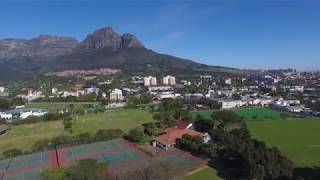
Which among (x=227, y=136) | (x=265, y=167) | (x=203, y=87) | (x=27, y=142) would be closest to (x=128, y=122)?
(x=27, y=142)

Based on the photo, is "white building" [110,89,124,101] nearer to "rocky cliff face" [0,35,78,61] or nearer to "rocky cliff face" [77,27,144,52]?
"rocky cliff face" [77,27,144,52]

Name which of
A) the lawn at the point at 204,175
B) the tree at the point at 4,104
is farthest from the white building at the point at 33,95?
the lawn at the point at 204,175

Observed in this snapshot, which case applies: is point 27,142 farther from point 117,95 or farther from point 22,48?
point 22,48

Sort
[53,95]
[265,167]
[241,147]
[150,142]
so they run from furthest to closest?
[53,95], [150,142], [241,147], [265,167]

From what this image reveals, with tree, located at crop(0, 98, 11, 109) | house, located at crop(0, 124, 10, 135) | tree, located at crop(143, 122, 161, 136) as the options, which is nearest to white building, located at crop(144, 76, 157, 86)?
tree, located at crop(0, 98, 11, 109)

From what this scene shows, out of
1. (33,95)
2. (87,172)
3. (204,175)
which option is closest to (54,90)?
(33,95)

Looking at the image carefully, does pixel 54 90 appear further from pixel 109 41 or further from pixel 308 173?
pixel 109 41
